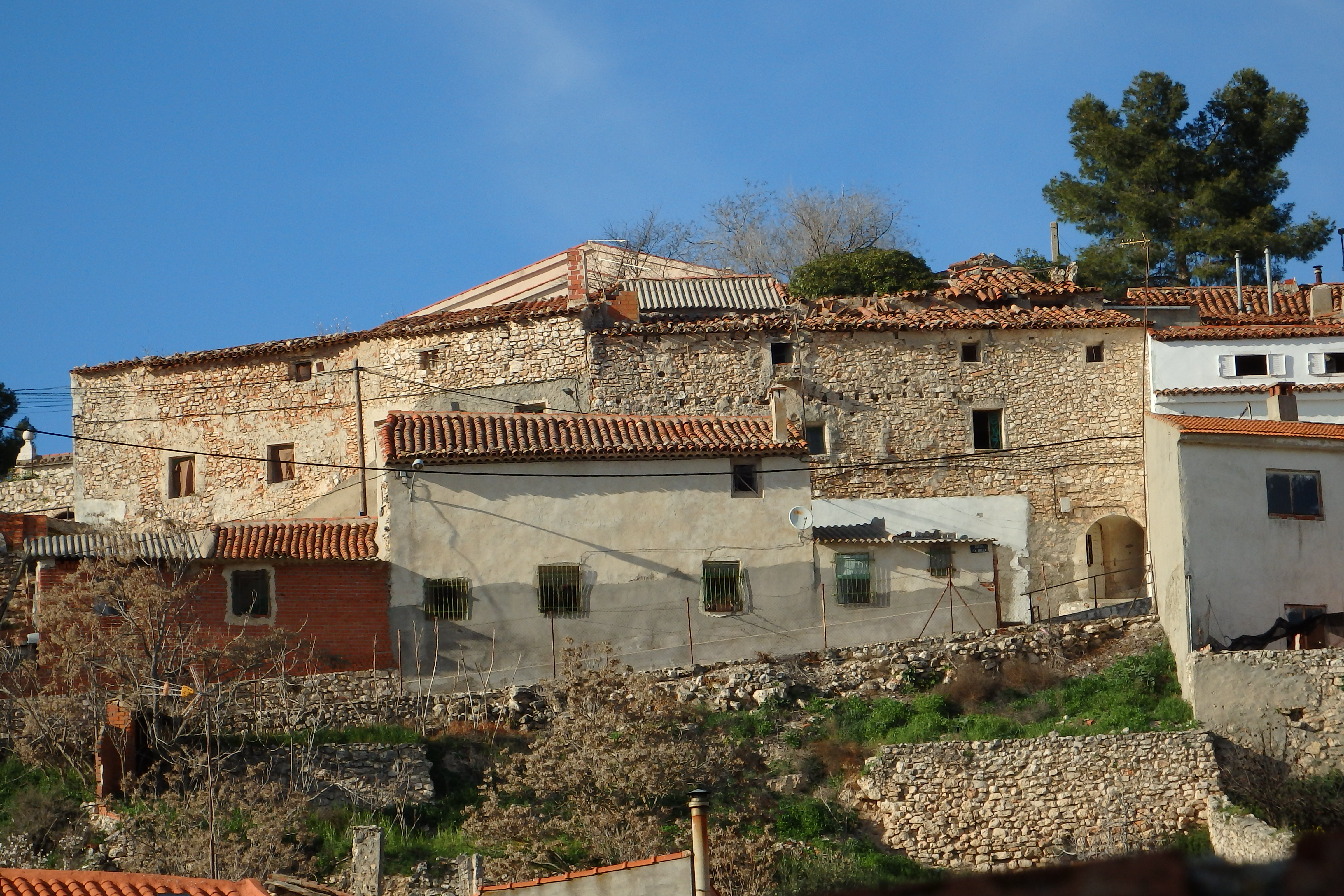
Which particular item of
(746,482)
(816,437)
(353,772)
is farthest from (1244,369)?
(353,772)

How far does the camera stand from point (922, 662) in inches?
976

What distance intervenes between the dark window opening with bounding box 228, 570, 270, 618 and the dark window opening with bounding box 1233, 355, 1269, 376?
19631 millimetres

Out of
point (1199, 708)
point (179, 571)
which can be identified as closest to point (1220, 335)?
point (1199, 708)

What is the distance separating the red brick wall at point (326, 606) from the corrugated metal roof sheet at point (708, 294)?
980 cm

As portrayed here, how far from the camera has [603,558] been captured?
84.9 feet

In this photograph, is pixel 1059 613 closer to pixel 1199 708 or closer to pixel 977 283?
pixel 1199 708

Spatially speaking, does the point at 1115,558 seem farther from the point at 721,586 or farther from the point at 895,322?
the point at 721,586

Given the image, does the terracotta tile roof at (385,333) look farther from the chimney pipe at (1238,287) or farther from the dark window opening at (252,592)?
the chimney pipe at (1238,287)

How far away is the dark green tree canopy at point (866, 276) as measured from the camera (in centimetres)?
3369

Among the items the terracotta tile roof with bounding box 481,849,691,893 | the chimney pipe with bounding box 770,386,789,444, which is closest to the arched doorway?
the chimney pipe with bounding box 770,386,789,444

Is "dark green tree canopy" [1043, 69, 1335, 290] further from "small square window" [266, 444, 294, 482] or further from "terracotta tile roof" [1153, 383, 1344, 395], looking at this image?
"small square window" [266, 444, 294, 482]

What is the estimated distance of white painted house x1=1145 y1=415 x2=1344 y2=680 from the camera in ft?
78.0

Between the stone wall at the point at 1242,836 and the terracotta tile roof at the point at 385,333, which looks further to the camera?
the terracotta tile roof at the point at 385,333

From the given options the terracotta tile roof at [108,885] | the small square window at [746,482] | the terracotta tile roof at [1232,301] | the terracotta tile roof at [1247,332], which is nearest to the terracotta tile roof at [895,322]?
the terracotta tile roof at [1247,332]
